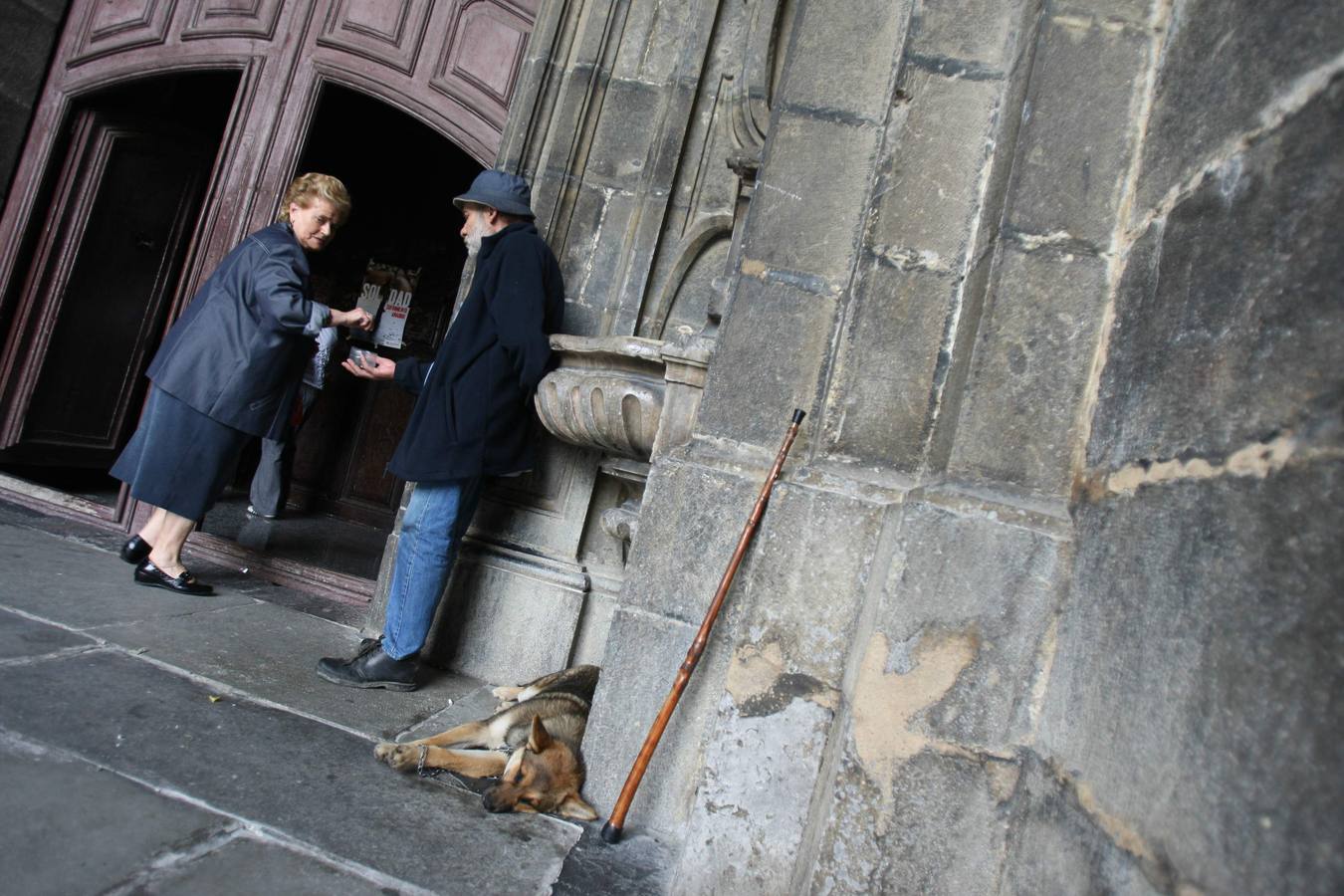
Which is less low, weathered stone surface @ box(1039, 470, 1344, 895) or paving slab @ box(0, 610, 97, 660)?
weathered stone surface @ box(1039, 470, 1344, 895)

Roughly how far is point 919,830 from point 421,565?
181 centimetres

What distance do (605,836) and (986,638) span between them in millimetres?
994

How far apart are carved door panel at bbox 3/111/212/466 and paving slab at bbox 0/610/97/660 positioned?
2.80m

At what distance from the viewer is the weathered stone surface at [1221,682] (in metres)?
0.94

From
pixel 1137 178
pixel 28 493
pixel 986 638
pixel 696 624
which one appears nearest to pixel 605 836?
pixel 696 624

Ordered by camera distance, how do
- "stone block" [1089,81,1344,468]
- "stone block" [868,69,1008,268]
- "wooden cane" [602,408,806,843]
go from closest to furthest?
"stone block" [1089,81,1344,468]
"wooden cane" [602,408,806,843]
"stone block" [868,69,1008,268]

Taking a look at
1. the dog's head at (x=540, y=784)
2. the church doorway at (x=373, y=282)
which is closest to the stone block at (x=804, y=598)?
the dog's head at (x=540, y=784)

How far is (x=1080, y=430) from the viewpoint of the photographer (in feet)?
5.65

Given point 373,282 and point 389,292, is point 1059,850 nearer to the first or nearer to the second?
point 389,292

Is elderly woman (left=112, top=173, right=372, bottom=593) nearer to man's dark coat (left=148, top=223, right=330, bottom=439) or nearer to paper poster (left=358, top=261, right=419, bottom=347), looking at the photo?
man's dark coat (left=148, top=223, right=330, bottom=439)

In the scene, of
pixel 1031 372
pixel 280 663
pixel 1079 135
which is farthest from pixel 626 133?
pixel 280 663

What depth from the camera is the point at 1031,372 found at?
1.76m

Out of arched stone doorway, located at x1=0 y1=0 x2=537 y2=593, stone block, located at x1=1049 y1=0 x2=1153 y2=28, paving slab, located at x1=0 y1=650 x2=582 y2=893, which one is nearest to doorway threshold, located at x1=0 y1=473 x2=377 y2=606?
arched stone doorway, located at x1=0 y1=0 x2=537 y2=593

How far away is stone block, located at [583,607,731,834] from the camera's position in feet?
6.56
